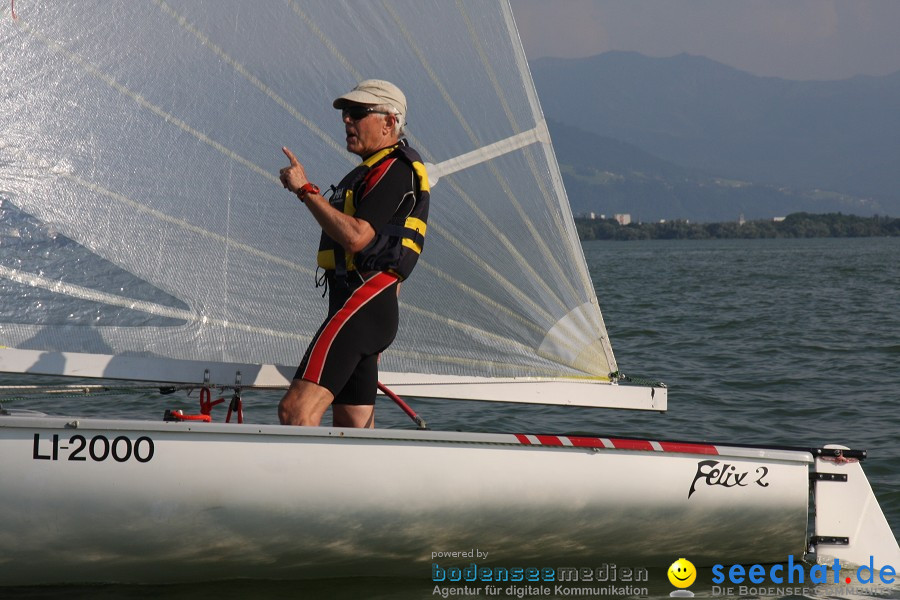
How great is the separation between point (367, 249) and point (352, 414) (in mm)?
533

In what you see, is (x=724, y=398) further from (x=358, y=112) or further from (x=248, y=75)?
(x=358, y=112)

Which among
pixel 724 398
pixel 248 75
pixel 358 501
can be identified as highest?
pixel 248 75

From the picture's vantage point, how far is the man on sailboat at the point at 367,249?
126 inches

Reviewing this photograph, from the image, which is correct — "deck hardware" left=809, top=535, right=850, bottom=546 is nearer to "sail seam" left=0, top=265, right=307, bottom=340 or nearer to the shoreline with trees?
"sail seam" left=0, top=265, right=307, bottom=340

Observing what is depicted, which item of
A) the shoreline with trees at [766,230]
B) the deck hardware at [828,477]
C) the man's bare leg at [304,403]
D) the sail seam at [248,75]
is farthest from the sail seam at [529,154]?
the shoreline with trees at [766,230]

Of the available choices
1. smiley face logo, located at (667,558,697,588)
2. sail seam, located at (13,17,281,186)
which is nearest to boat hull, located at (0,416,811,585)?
smiley face logo, located at (667,558,697,588)

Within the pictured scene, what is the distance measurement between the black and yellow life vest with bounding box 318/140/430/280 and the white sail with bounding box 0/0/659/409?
2.02 ft

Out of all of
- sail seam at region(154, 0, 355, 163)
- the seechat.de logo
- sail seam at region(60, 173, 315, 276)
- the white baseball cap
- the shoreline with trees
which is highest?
the shoreline with trees

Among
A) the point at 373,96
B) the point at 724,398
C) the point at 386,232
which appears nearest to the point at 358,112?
the point at 373,96

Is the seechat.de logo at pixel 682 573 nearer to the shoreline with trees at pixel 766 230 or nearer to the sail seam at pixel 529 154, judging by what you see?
the sail seam at pixel 529 154

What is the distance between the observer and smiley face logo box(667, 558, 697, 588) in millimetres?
3717

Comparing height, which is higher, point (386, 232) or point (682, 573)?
point (386, 232)

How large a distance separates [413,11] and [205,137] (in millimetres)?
836

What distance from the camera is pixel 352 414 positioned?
3398mm
